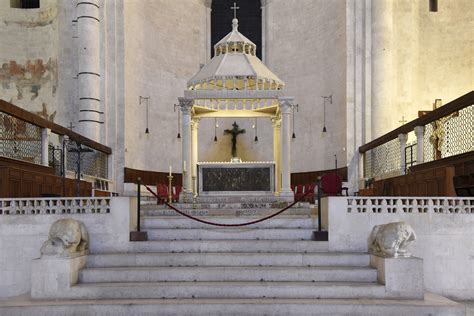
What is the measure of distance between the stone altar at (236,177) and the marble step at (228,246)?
538cm

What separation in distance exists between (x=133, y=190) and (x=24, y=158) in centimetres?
559

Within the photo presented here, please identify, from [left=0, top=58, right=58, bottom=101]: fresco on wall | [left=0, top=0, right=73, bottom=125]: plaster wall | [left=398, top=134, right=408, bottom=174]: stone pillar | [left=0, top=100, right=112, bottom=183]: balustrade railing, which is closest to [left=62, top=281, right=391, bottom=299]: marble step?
[left=0, top=100, right=112, bottom=183]: balustrade railing

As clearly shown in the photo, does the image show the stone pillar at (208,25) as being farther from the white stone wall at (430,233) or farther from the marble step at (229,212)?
the white stone wall at (430,233)

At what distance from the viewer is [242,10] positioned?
2359cm

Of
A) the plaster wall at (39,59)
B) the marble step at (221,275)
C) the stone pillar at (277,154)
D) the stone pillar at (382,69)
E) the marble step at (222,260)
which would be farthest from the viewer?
the plaster wall at (39,59)

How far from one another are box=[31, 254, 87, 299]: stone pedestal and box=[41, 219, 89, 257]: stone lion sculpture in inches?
5.7

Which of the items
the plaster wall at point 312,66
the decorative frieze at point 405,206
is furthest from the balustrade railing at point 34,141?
the plaster wall at point 312,66

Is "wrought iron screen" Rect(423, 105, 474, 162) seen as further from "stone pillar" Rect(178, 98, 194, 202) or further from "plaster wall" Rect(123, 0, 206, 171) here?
"plaster wall" Rect(123, 0, 206, 171)

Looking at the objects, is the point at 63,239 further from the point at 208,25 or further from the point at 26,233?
the point at 208,25

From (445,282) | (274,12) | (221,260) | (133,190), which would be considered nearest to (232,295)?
(221,260)

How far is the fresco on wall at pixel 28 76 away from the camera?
787 inches

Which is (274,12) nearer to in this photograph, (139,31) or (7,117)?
(139,31)

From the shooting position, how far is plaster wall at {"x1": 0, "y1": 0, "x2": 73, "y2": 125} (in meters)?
20.0

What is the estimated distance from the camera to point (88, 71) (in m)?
18.8
